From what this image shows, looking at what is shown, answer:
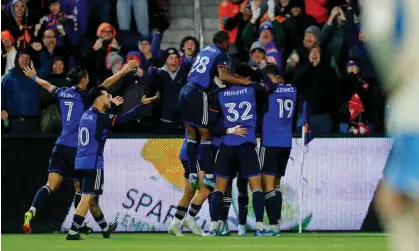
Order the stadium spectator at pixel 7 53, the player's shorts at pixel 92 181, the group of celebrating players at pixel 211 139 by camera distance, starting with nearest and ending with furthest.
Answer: the player's shorts at pixel 92 181, the group of celebrating players at pixel 211 139, the stadium spectator at pixel 7 53

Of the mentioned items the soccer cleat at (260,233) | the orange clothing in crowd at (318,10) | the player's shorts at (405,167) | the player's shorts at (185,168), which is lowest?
the soccer cleat at (260,233)

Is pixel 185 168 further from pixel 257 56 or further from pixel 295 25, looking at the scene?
pixel 295 25

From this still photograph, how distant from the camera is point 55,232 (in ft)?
56.7

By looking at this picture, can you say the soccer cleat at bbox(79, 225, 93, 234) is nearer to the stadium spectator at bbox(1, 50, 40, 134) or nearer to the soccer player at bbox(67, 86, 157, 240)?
Result: the soccer player at bbox(67, 86, 157, 240)

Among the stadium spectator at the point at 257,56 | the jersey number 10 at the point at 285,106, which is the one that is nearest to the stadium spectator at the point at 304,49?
the stadium spectator at the point at 257,56

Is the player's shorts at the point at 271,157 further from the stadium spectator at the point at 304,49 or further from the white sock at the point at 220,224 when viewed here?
the stadium spectator at the point at 304,49

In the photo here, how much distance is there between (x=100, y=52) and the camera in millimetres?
18922

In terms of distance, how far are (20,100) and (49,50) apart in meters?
1.43

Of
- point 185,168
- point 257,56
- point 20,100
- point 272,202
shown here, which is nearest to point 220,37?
point 185,168

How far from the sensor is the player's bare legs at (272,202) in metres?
15.2

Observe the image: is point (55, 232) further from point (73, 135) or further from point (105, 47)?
point (105, 47)

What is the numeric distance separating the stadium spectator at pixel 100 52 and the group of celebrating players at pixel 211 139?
2550 mm

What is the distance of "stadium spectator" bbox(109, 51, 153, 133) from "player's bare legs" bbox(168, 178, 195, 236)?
7.60 ft

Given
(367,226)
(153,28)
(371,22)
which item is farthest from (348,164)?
(371,22)
